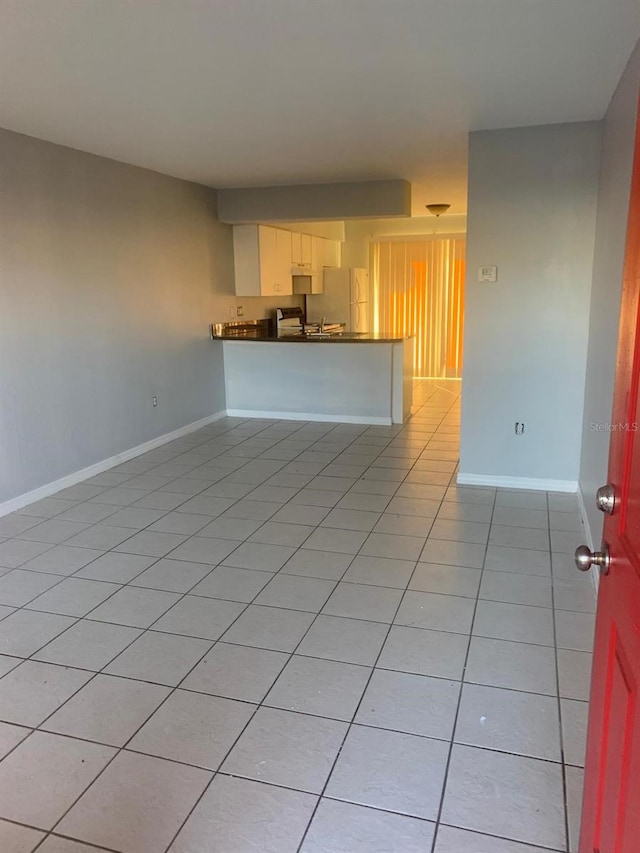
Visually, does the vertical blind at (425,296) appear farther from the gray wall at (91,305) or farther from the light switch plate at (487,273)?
the light switch plate at (487,273)

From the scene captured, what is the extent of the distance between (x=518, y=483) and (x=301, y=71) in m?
2.91

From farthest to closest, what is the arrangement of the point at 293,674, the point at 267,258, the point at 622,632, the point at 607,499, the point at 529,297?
1. the point at 267,258
2. the point at 529,297
3. the point at 293,674
4. the point at 607,499
5. the point at 622,632

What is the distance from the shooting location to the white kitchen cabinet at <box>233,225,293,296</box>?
6551mm

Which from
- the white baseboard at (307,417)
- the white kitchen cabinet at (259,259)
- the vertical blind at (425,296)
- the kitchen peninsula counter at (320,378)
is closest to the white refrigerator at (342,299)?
the vertical blind at (425,296)

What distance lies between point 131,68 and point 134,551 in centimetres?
235

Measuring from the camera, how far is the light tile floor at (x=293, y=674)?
65.1 inches

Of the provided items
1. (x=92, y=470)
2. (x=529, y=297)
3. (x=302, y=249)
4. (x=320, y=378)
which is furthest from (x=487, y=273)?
(x=302, y=249)

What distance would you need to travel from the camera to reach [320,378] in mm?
6449

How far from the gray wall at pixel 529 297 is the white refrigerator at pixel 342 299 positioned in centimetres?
455

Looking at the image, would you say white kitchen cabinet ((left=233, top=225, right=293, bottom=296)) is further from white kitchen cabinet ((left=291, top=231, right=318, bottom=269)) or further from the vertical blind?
the vertical blind

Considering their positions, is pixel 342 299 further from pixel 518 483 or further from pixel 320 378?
pixel 518 483

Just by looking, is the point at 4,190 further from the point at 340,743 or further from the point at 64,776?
A: the point at 340,743

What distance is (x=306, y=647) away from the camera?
2.42 metres

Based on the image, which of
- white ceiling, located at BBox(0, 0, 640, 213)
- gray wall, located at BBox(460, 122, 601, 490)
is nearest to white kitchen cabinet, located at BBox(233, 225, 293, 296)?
white ceiling, located at BBox(0, 0, 640, 213)
